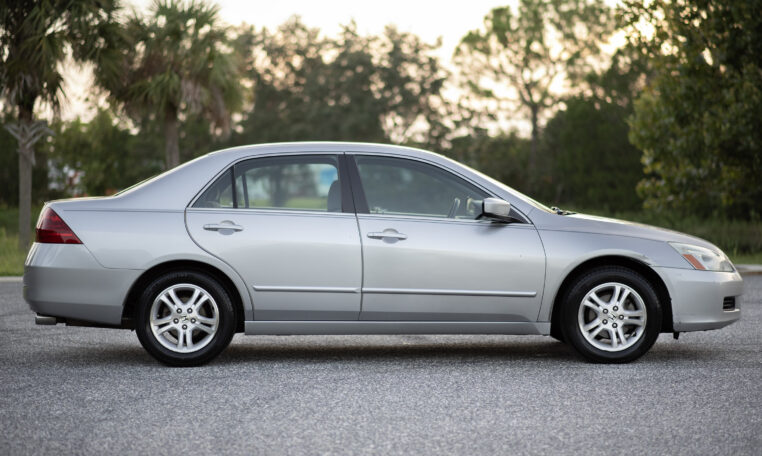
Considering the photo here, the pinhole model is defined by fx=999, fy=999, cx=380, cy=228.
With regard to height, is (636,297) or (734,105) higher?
(734,105)

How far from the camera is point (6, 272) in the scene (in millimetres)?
15281

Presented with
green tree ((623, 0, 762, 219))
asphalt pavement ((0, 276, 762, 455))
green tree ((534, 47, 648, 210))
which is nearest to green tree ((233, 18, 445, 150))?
green tree ((534, 47, 648, 210))

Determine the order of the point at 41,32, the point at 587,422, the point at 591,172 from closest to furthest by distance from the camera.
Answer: the point at 587,422, the point at 41,32, the point at 591,172

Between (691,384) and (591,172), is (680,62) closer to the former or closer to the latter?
(691,384)

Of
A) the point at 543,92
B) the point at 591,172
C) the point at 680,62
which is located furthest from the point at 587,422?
the point at 543,92

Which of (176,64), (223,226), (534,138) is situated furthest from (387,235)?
(534,138)

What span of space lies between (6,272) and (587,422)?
12.1 metres

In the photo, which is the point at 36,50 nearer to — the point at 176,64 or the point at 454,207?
the point at 176,64

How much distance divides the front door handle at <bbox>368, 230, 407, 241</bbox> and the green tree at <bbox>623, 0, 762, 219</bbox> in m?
15.5

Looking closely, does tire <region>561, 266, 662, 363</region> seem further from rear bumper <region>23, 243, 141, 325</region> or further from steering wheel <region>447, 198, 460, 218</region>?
rear bumper <region>23, 243, 141, 325</region>

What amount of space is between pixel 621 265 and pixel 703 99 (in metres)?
15.8

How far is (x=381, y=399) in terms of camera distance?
586 cm

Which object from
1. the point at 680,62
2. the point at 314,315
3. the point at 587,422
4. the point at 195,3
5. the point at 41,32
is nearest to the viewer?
the point at 587,422

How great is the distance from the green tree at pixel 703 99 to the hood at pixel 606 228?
564 inches
